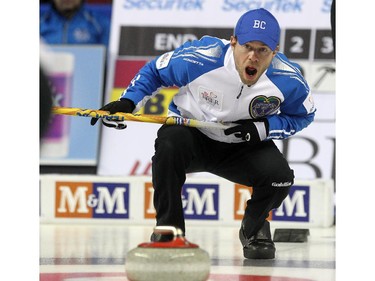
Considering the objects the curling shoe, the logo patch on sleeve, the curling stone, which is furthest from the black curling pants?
the curling stone

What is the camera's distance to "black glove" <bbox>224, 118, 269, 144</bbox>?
3.77m

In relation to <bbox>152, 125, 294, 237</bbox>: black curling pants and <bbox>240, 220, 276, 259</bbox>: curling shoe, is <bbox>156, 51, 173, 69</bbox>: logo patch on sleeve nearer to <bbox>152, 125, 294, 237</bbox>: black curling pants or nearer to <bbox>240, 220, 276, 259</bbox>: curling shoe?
<bbox>152, 125, 294, 237</bbox>: black curling pants

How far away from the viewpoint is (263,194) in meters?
3.89

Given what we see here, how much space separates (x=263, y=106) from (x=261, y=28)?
21.5 inches

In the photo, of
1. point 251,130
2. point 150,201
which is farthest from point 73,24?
point 251,130

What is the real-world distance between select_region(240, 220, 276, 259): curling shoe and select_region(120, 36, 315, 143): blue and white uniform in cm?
42

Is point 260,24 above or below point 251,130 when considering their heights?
above

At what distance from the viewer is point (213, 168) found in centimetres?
400

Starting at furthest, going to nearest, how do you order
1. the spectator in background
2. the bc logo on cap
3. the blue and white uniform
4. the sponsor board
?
the spectator in background < the sponsor board < the blue and white uniform < the bc logo on cap

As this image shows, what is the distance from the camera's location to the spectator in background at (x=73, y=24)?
770cm

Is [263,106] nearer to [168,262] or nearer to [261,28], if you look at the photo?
[261,28]

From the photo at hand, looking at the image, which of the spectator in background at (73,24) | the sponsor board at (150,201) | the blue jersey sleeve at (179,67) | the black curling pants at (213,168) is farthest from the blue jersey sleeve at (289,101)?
the spectator in background at (73,24)
